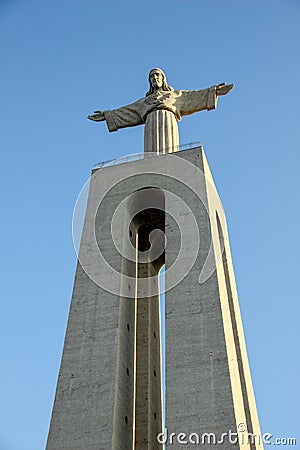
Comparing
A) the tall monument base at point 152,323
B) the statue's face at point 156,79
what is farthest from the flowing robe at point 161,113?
the tall monument base at point 152,323

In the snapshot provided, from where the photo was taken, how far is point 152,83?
19.5 metres

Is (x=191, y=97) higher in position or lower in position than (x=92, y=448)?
higher

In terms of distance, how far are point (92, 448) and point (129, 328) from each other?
3.28 metres

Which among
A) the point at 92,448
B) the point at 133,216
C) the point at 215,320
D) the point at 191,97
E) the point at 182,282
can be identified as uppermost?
the point at 191,97

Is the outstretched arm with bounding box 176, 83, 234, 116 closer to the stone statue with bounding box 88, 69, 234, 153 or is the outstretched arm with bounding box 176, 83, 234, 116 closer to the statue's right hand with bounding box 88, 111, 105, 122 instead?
the stone statue with bounding box 88, 69, 234, 153

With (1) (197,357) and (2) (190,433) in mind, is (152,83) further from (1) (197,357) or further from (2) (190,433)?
(2) (190,433)

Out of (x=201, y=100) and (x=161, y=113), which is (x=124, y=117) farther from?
(x=201, y=100)

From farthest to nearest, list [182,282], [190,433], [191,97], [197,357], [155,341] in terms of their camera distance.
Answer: [191,97]
[155,341]
[182,282]
[197,357]
[190,433]

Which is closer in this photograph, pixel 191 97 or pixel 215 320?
pixel 215 320

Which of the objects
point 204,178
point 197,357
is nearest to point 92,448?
point 197,357

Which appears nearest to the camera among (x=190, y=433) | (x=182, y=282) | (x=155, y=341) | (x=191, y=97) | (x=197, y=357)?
(x=190, y=433)

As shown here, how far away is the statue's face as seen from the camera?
19.4 meters
